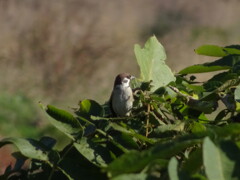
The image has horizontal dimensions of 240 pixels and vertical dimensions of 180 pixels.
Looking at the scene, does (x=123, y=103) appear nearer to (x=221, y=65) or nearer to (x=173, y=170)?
(x=221, y=65)

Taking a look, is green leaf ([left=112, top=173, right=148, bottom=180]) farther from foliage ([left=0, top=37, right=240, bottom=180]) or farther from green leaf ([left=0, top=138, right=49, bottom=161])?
green leaf ([left=0, top=138, right=49, bottom=161])

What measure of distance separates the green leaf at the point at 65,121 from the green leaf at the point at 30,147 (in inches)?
2.4

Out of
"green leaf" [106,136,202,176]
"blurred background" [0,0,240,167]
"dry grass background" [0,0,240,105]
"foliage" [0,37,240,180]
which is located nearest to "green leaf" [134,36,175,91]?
"foliage" [0,37,240,180]

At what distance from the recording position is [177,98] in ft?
5.20

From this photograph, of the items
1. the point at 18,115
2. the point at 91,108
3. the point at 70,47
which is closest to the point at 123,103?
the point at 91,108

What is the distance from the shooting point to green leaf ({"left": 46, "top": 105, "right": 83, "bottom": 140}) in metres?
1.40

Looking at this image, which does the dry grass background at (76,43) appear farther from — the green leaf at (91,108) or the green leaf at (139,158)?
the green leaf at (139,158)

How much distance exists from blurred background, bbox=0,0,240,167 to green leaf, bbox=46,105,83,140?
683 cm

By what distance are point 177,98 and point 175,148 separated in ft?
1.45

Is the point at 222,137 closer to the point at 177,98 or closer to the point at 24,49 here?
the point at 177,98

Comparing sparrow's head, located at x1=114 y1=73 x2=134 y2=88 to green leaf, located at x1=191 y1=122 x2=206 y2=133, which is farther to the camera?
sparrow's head, located at x1=114 y1=73 x2=134 y2=88

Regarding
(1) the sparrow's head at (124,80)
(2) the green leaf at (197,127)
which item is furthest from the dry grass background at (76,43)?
(2) the green leaf at (197,127)

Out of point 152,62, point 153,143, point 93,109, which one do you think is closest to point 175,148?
point 153,143

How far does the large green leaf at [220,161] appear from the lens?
1113 mm
